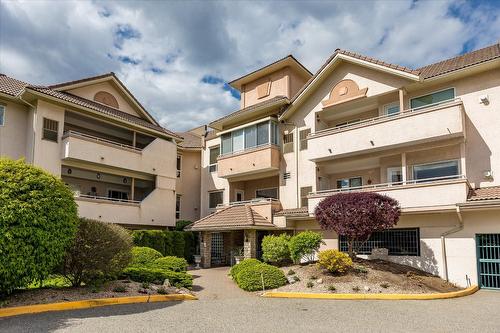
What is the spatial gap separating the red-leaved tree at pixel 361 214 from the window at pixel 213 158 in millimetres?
14028

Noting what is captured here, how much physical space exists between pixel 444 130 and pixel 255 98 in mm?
13574

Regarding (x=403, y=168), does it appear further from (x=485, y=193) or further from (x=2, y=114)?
(x=2, y=114)

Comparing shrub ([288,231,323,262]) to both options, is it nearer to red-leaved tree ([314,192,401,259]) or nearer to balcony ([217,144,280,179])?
red-leaved tree ([314,192,401,259])

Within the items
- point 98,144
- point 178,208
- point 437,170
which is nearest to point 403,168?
point 437,170

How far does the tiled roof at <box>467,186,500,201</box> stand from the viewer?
15156mm

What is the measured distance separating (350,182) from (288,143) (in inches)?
178

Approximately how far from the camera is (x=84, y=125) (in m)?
25.6

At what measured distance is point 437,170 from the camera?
1855 centimetres

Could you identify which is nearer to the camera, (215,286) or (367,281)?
(367,281)

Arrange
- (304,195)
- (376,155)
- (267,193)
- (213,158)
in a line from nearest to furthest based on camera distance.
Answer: (376,155) → (304,195) → (267,193) → (213,158)

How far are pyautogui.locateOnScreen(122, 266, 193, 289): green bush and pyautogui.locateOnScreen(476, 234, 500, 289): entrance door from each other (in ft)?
38.9

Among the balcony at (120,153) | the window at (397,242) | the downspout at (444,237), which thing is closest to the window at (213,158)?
the balcony at (120,153)

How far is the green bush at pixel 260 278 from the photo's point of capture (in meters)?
14.8

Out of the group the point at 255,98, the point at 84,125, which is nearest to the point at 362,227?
the point at 255,98
